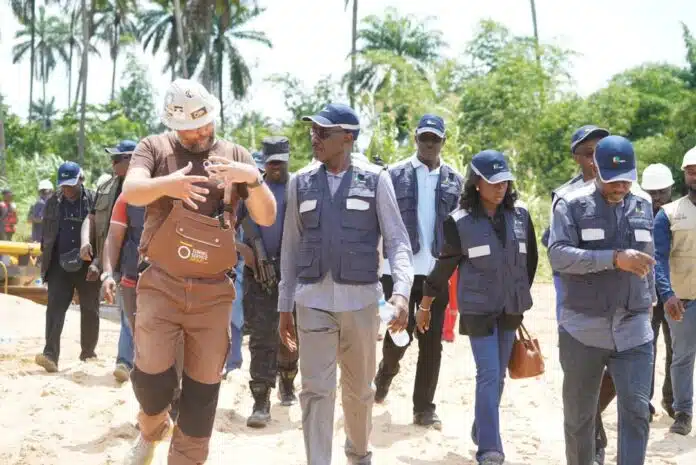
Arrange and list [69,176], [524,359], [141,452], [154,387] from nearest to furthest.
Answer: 1. [154,387]
2. [141,452]
3. [524,359]
4. [69,176]

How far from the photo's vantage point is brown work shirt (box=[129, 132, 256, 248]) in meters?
5.11

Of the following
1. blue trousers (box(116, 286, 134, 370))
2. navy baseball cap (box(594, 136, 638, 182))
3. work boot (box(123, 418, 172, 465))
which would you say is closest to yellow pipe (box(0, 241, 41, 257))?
blue trousers (box(116, 286, 134, 370))

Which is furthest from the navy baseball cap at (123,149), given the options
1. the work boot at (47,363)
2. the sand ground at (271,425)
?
the work boot at (47,363)

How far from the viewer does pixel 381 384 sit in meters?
Answer: 8.50

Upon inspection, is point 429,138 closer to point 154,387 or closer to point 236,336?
point 236,336

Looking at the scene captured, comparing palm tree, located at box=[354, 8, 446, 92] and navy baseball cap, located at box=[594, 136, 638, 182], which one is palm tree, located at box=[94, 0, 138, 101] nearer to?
palm tree, located at box=[354, 8, 446, 92]

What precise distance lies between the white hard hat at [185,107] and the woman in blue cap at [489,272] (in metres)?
2.14

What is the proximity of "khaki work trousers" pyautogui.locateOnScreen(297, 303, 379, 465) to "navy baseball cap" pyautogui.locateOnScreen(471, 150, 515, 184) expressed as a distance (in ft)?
4.13

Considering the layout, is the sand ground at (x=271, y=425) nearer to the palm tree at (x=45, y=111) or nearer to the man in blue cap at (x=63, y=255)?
the man in blue cap at (x=63, y=255)

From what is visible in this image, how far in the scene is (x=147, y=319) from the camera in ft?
16.9

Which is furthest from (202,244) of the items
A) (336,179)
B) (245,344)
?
(245,344)

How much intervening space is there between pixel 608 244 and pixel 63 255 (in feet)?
20.6

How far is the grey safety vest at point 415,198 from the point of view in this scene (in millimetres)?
7852

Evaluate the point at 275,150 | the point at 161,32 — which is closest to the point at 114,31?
the point at 161,32
